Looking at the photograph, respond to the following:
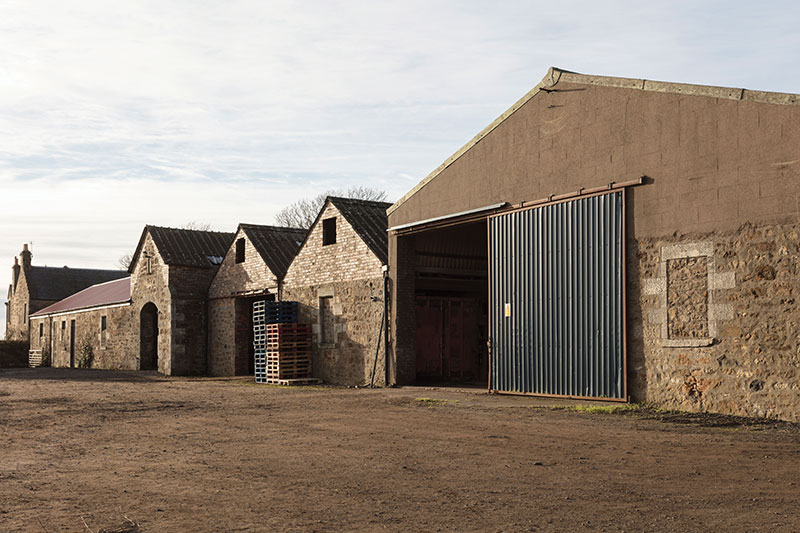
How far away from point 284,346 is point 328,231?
345 centimetres

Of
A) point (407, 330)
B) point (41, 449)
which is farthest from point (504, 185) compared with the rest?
point (41, 449)

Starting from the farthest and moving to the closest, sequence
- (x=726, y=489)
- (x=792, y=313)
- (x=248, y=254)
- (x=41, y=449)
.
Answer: (x=248, y=254), (x=792, y=313), (x=41, y=449), (x=726, y=489)

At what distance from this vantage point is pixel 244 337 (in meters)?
27.9

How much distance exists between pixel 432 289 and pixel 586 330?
7.03 m

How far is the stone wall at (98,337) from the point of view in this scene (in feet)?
108

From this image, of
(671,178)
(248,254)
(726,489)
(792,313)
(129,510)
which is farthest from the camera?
(248,254)

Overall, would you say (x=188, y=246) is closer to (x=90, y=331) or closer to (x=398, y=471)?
(x=90, y=331)

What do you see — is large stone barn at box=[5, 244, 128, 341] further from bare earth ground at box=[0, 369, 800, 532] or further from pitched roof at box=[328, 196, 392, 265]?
bare earth ground at box=[0, 369, 800, 532]

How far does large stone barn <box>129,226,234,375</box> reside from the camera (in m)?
29.3

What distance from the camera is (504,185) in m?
16.2

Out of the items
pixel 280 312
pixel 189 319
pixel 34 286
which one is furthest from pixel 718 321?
pixel 34 286

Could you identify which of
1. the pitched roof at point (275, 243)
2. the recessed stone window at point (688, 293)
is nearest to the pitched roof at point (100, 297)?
the pitched roof at point (275, 243)

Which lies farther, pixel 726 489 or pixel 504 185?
pixel 504 185

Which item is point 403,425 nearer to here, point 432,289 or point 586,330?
point 586,330
